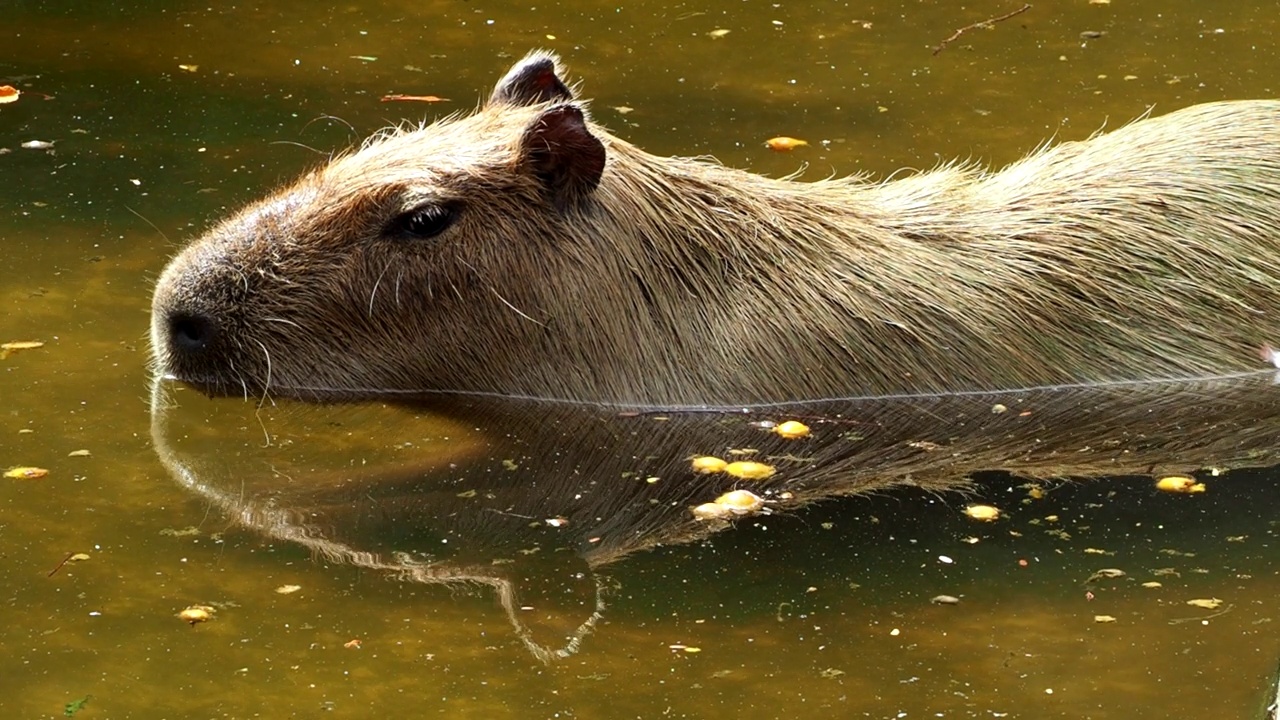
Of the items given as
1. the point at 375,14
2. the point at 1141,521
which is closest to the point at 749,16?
the point at 375,14

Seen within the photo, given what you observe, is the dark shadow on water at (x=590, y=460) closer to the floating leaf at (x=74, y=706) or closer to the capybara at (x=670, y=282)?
the capybara at (x=670, y=282)

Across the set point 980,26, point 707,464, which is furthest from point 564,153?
point 980,26

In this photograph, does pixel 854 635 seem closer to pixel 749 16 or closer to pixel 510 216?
pixel 510 216

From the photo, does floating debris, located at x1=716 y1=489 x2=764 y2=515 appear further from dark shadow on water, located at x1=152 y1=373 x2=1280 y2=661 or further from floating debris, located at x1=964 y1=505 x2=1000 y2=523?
floating debris, located at x1=964 y1=505 x2=1000 y2=523

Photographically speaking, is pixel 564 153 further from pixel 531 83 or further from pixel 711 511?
pixel 711 511

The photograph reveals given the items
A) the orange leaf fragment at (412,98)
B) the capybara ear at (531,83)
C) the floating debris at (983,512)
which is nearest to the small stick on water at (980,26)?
the orange leaf fragment at (412,98)

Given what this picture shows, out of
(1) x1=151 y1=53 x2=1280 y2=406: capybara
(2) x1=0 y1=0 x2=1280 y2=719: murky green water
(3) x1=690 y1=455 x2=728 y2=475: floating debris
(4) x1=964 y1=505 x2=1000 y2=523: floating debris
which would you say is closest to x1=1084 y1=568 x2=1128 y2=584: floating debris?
(2) x1=0 y1=0 x2=1280 y2=719: murky green water
